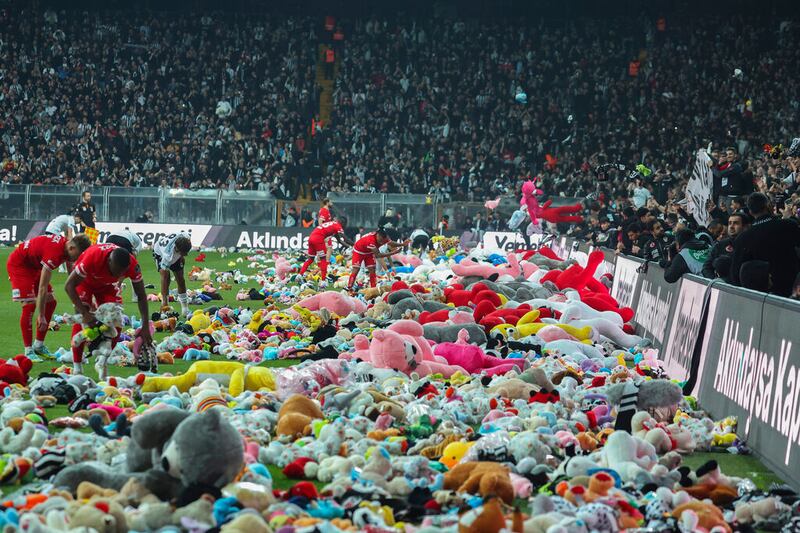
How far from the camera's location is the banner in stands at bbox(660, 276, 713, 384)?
32.9ft

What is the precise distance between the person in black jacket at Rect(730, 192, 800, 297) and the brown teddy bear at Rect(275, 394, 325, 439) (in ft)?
14.2

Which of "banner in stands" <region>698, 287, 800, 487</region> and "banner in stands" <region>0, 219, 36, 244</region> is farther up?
"banner in stands" <region>698, 287, 800, 487</region>

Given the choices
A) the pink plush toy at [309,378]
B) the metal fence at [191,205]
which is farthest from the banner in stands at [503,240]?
the pink plush toy at [309,378]

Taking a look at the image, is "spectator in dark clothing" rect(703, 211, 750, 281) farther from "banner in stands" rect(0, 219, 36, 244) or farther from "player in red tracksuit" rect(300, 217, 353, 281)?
"banner in stands" rect(0, 219, 36, 244)

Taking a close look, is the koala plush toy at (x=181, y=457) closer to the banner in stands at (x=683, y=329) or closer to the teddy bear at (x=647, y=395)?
the teddy bear at (x=647, y=395)

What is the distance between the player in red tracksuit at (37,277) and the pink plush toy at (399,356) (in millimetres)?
3194

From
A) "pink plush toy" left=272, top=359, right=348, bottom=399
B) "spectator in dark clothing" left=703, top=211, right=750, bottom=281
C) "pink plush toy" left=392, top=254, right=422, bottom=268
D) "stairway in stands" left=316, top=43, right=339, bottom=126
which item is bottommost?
"pink plush toy" left=392, top=254, right=422, bottom=268

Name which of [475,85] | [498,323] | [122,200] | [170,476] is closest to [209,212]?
[122,200]

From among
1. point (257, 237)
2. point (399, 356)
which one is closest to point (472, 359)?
point (399, 356)

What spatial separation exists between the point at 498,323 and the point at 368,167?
30.4 metres

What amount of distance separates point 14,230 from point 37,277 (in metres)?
26.3

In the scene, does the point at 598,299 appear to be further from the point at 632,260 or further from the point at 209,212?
the point at 209,212

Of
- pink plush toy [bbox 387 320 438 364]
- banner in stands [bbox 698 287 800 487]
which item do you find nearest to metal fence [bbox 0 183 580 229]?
pink plush toy [bbox 387 320 438 364]

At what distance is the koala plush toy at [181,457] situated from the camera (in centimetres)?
504
